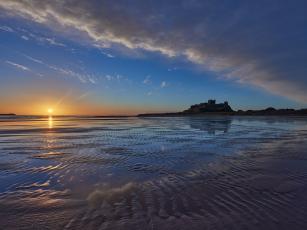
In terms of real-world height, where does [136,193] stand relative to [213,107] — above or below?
below

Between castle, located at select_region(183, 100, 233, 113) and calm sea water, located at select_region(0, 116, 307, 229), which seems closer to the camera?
calm sea water, located at select_region(0, 116, 307, 229)

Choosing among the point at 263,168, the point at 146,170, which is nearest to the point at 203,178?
the point at 146,170

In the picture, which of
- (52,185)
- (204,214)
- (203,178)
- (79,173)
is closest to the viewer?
(204,214)

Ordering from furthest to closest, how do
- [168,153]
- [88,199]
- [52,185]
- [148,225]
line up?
[168,153], [52,185], [88,199], [148,225]

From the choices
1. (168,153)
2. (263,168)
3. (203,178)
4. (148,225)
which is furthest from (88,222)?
(168,153)

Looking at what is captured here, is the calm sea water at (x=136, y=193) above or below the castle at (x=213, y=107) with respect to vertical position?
below

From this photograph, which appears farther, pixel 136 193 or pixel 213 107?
pixel 213 107

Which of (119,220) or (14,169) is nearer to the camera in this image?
(119,220)

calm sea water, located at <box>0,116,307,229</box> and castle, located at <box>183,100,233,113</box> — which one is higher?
castle, located at <box>183,100,233,113</box>

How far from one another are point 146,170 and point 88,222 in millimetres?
4429

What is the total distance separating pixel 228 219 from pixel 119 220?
1.88 m

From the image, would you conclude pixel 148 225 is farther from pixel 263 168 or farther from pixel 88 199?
pixel 263 168

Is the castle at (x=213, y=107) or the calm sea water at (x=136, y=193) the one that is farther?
the castle at (x=213, y=107)

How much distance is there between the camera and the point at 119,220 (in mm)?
4965
